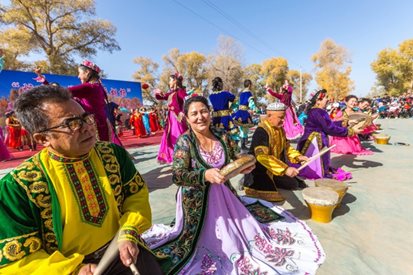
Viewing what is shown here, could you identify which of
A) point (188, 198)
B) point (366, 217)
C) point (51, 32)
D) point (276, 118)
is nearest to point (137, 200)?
point (188, 198)

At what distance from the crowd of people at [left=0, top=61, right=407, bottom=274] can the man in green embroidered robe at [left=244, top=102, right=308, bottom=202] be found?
0.01 meters

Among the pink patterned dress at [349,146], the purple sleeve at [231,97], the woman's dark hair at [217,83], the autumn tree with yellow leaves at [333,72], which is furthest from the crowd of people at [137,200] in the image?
the autumn tree with yellow leaves at [333,72]

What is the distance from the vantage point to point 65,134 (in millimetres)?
1162

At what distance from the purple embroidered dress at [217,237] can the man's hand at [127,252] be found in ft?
2.46

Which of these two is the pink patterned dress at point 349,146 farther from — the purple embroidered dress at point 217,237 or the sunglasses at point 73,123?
the sunglasses at point 73,123

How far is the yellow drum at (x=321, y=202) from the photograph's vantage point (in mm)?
2494

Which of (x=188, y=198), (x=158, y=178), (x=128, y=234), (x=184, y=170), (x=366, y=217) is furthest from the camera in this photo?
(x=158, y=178)

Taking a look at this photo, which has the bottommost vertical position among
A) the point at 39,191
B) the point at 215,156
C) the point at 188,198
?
the point at 188,198

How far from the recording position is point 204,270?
6.29 feet

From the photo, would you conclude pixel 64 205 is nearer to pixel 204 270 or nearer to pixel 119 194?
pixel 119 194

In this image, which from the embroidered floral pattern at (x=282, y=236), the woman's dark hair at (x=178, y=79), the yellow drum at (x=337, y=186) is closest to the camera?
the embroidered floral pattern at (x=282, y=236)

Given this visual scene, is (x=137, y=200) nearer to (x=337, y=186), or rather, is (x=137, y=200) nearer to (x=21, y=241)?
(x=21, y=241)

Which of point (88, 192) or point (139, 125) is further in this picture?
point (139, 125)

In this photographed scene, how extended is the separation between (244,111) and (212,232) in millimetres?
5376
